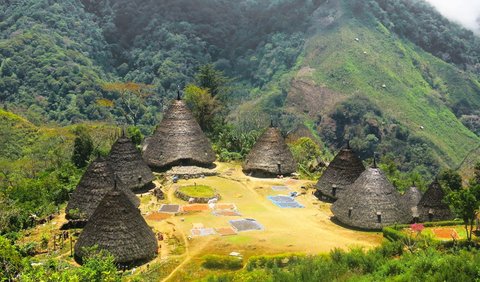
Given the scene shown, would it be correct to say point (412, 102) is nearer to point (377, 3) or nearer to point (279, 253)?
point (377, 3)

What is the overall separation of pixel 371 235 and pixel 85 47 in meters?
82.0

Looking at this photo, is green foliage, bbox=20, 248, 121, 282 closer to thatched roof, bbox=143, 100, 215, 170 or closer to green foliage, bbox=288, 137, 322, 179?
thatched roof, bbox=143, 100, 215, 170

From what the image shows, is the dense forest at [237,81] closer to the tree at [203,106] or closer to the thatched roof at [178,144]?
the tree at [203,106]

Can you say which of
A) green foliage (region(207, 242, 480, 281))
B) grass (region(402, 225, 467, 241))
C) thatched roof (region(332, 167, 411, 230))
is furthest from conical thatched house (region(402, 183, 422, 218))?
green foliage (region(207, 242, 480, 281))

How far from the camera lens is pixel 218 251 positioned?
23.6 metres

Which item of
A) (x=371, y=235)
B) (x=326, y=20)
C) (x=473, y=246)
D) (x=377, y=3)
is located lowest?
(x=371, y=235)

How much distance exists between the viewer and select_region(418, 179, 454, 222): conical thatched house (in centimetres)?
2786

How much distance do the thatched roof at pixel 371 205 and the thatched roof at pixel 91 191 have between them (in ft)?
38.1

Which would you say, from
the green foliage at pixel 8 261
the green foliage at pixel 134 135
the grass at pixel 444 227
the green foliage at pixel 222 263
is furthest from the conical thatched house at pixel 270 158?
the green foliage at pixel 8 261

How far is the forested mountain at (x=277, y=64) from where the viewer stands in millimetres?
75500

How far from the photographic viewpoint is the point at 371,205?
26.9 metres

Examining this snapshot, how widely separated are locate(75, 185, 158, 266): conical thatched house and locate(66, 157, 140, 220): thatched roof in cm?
444

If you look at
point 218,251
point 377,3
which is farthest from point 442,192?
point 377,3

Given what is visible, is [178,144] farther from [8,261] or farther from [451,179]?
[451,179]
